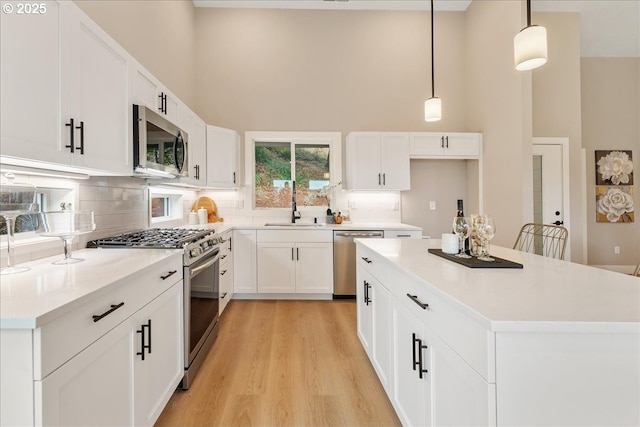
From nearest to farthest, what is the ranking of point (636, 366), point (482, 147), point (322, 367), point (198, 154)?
point (636, 366)
point (322, 367)
point (198, 154)
point (482, 147)

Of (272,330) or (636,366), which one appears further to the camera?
(272,330)

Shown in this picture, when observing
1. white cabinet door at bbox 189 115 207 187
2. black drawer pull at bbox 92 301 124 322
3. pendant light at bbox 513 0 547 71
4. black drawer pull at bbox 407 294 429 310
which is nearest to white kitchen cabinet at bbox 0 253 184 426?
black drawer pull at bbox 92 301 124 322

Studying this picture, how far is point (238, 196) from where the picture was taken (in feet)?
14.0

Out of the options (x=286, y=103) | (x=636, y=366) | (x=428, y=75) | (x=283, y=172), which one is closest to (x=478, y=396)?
(x=636, y=366)

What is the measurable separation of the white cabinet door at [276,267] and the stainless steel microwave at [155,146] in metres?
1.43

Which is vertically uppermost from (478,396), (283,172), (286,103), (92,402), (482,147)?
(286,103)

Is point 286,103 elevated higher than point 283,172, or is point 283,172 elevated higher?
point 286,103

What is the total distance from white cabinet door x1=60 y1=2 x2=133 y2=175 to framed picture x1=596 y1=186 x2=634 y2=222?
21.2 feet

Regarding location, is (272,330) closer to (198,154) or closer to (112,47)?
(198,154)

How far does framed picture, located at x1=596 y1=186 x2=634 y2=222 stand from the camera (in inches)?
188

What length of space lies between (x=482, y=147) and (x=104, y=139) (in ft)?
13.8

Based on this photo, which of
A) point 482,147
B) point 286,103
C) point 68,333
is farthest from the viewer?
point 286,103

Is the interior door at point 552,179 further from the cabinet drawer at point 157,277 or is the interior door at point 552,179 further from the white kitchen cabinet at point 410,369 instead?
Answer: the cabinet drawer at point 157,277

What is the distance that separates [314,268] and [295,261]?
254 mm
